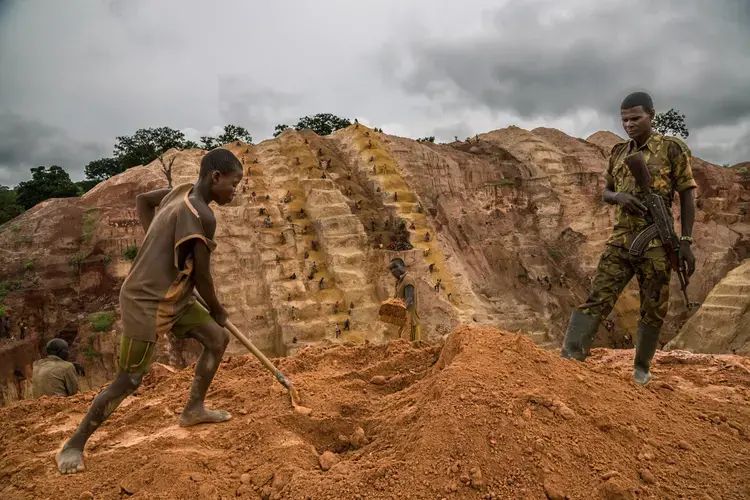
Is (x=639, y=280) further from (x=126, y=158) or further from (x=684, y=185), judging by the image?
(x=126, y=158)

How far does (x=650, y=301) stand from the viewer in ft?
11.9

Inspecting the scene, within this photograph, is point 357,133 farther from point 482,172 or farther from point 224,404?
point 224,404

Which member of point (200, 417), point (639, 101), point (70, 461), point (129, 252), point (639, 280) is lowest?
point (70, 461)

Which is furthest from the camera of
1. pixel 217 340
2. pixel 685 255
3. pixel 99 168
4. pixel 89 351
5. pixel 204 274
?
pixel 99 168

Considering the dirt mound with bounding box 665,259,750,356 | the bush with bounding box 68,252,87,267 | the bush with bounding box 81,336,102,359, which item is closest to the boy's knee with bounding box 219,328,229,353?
the bush with bounding box 81,336,102,359

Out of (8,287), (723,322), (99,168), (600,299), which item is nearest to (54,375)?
(600,299)

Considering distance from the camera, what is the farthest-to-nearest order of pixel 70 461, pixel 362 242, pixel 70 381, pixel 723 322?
pixel 362 242, pixel 723 322, pixel 70 381, pixel 70 461

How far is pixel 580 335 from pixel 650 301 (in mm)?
590

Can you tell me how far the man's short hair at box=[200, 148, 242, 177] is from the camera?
300 centimetres

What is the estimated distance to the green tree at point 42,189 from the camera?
2400 centimetres

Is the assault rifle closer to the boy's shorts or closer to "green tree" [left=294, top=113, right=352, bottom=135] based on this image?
the boy's shorts

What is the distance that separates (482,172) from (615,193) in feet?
51.0

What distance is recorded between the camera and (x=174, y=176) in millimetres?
15891

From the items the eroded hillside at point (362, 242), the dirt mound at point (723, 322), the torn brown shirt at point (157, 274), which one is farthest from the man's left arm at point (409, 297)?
the dirt mound at point (723, 322)
